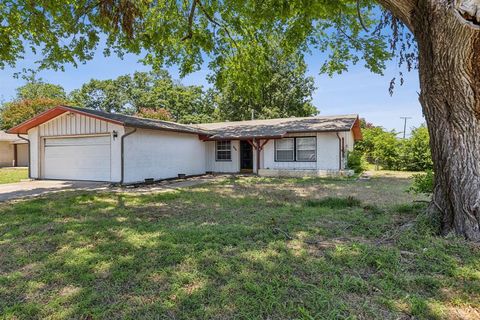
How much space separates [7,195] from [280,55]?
11.6 meters

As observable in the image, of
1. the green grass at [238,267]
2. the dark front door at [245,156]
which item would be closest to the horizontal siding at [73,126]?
the green grass at [238,267]

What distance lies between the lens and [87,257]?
3.77 meters

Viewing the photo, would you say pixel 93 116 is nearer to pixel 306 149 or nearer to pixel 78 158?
pixel 78 158

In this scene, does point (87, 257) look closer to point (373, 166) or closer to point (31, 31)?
point (31, 31)

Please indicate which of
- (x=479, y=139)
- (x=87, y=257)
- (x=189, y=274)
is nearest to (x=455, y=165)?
(x=479, y=139)

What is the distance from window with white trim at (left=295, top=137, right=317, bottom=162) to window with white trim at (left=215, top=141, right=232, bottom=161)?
163 inches

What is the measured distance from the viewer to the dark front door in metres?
17.3

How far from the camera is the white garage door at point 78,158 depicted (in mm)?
12578

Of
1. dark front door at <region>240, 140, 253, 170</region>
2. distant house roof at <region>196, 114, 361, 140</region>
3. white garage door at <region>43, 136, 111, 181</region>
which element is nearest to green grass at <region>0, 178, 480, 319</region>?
white garage door at <region>43, 136, 111, 181</region>

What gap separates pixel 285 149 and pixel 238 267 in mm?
12983

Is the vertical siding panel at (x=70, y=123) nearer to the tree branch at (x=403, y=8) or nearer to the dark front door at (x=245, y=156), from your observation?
the dark front door at (x=245, y=156)

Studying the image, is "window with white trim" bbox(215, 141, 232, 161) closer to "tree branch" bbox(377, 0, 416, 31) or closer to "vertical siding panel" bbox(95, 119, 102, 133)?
"vertical siding panel" bbox(95, 119, 102, 133)

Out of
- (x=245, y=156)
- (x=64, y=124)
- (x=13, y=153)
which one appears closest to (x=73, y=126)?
(x=64, y=124)

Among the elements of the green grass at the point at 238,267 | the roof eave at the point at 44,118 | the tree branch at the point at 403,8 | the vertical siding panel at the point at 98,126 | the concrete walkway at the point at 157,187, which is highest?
the tree branch at the point at 403,8
